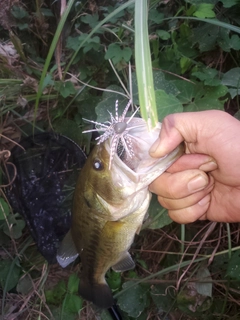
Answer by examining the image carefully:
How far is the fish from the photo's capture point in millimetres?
1166

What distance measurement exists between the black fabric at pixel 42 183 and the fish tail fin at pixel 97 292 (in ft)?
1.72

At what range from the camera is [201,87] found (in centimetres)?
186

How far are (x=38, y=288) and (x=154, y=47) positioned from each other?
6.04 ft

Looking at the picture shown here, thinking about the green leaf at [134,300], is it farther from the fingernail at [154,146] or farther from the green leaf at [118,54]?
the fingernail at [154,146]

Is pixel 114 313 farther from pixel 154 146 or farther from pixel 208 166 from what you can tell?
pixel 154 146

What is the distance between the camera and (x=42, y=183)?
8.11 ft

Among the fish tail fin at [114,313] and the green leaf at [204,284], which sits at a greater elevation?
the green leaf at [204,284]

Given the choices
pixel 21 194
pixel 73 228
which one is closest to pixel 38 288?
pixel 21 194

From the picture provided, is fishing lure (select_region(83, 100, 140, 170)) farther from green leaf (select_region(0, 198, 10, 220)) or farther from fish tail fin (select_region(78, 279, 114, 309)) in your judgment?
green leaf (select_region(0, 198, 10, 220))

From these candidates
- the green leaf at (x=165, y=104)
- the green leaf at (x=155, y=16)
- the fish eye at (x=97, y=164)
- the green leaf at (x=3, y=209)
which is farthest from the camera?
the green leaf at (x=3, y=209)

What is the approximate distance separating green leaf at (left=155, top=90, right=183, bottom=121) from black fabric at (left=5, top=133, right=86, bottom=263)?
906 millimetres

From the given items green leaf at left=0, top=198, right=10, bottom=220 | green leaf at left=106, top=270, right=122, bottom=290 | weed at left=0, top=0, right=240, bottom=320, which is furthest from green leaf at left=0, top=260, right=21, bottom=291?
green leaf at left=106, top=270, right=122, bottom=290

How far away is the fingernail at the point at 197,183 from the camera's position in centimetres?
138

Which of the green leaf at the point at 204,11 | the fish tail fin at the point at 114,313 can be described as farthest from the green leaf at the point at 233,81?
the fish tail fin at the point at 114,313
